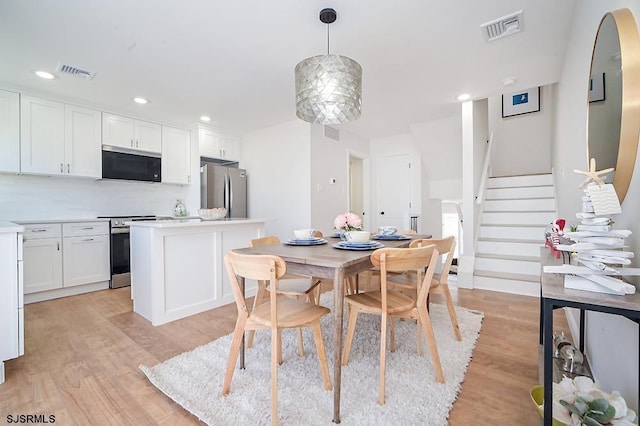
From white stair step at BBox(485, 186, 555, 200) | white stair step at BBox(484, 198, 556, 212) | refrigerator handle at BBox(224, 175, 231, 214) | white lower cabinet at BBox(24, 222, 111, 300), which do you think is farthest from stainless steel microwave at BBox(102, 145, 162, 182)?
white stair step at BBox(485, 186, 555, 200)

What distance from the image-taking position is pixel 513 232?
12.8 feet

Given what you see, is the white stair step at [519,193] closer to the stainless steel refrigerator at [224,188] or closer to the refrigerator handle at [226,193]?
the stainless steel refrigerator at [224,188]

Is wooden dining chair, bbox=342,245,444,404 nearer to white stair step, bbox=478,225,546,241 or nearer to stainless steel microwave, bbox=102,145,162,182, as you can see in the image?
white stair step, bbox=478,225,546,241

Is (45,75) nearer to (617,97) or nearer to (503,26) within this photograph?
(503,26)

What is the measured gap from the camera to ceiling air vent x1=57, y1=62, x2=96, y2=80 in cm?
280

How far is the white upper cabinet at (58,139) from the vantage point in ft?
10.9

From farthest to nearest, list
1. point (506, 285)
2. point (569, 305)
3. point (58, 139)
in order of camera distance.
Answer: point (58, 139) → point (506, 285) → point (569, 305)

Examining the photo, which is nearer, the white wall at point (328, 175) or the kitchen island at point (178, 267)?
the kitchen island at point (178, 267)

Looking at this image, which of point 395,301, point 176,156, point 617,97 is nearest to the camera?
point 617,97

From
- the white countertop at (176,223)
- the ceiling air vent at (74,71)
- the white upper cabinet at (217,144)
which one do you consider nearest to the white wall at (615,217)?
the white countertop at (176,223)

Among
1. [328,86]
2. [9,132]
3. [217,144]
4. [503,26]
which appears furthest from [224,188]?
[503,26]

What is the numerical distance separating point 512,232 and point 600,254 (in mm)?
3438

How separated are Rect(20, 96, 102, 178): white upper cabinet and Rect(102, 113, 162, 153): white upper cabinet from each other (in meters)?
0.12

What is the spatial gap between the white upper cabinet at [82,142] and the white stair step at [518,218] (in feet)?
18.0
